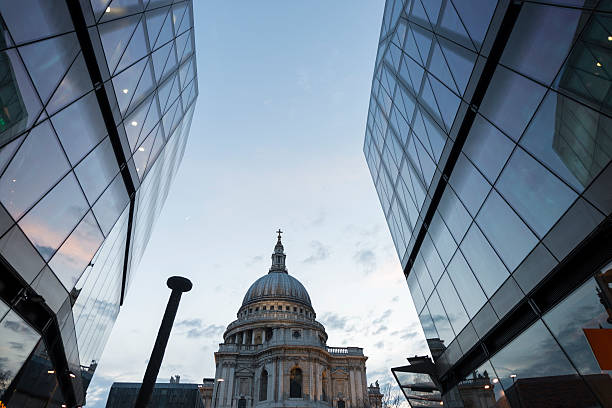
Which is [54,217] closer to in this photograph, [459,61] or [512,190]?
[512,190]

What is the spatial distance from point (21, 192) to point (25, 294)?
3100 millimetres

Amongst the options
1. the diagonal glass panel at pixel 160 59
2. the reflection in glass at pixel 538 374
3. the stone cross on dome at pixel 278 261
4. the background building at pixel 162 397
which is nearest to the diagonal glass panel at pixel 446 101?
the reflection in glass at pixel 538 374

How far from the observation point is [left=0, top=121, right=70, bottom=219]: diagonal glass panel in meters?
8.01

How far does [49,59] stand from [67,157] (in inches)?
113

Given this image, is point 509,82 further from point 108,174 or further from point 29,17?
point 108,174

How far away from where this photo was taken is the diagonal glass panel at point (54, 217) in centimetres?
937

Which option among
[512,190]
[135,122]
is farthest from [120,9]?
[512,190]

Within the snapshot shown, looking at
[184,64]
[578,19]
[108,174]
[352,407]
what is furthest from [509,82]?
[352,407]

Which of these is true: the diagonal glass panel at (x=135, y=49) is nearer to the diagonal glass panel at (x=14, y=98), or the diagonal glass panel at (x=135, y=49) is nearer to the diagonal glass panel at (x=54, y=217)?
the diagonal glass panel at (x=54, y=217)

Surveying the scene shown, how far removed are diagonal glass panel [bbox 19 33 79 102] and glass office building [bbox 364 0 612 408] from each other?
11.8 m

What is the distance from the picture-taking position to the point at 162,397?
54.0 metres

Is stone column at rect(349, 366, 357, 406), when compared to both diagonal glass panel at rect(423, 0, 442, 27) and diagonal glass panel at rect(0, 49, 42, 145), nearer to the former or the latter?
diagonal glass panel at rect(423, 0, 442, 27)

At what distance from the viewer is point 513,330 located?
39.9 feet

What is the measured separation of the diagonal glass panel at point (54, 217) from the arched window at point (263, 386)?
60841 mm
